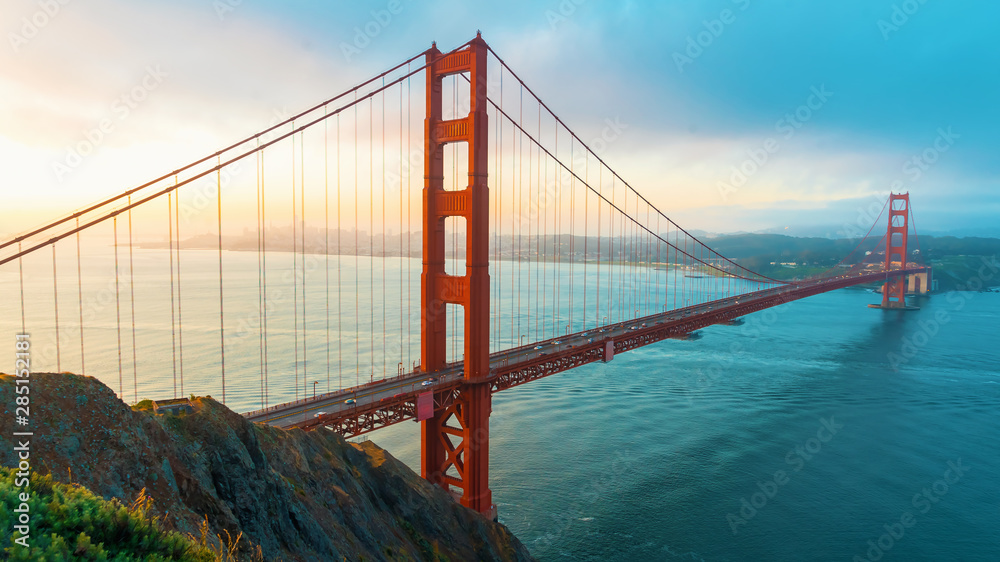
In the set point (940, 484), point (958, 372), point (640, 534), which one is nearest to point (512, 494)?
point (640, 534)

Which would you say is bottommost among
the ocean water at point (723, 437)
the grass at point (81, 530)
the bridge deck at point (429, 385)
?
the ocean water at point (723, 437)

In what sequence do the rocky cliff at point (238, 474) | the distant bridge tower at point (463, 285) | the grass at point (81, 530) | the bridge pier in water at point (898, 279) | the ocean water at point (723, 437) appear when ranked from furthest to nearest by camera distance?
the bridge pier in water at point (898, 279)
the ocean water at point (723, 437)
the distant bridge tower at point (463, 285)
the rocky cliff at point (238, 474)
the grass at point (81, 530)

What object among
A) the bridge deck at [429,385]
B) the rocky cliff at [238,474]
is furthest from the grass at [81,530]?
the bridge deck at [429,385]

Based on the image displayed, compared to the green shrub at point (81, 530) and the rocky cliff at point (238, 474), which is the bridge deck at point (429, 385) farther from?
the green shrub at point (81, 530)

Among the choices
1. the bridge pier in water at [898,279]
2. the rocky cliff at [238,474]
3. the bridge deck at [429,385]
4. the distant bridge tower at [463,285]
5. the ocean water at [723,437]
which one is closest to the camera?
the rocky cliff at [238,474]

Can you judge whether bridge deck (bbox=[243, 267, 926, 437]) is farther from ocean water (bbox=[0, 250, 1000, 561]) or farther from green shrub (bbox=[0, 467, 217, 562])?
green shrub (bbox=[0, 467, 217, 562])

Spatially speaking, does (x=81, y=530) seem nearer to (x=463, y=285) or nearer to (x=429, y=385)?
(x=429, y=385)

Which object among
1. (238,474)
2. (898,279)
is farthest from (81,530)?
(898,279)
